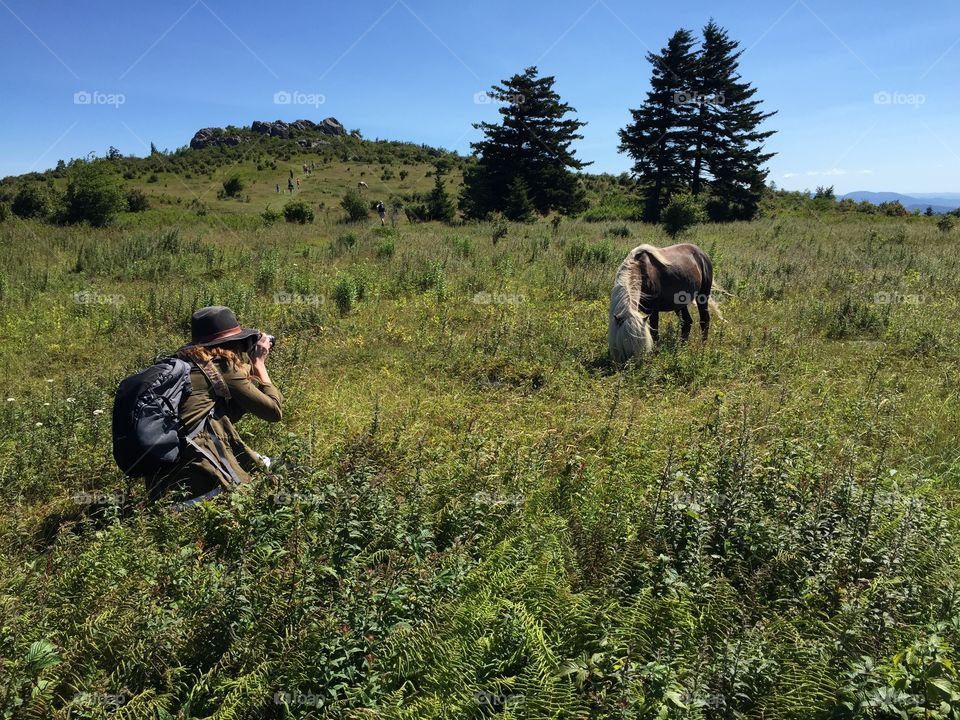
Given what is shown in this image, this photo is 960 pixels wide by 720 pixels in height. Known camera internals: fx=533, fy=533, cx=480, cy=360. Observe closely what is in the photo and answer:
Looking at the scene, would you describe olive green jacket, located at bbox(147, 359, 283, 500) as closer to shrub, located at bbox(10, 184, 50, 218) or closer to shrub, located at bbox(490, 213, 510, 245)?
shrub, located at bbox(490, 213, 510, 245)

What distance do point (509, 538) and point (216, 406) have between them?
97.7 inches

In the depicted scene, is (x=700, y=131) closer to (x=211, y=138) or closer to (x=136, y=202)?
(x=136, y=202)

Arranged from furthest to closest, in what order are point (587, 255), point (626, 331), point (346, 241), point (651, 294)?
point (346, 241) < point (587, 255) < point (651, 294) < point (626, 331)

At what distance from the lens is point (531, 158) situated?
32.6 meters

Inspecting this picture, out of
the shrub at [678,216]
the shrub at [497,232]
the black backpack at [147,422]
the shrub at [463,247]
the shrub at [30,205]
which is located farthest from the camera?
the shrub at [30,205]

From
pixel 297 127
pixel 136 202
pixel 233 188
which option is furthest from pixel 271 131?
pixel 136 202

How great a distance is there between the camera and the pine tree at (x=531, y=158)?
104ft

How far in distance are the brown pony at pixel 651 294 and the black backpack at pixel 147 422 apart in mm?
5113

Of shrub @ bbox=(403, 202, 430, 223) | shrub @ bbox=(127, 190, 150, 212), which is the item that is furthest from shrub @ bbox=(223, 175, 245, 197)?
shrub @ bbox=(403, 202, 430, 223)

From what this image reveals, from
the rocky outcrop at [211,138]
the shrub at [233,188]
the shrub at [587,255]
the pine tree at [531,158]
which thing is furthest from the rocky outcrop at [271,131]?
the shrub at [587,255]

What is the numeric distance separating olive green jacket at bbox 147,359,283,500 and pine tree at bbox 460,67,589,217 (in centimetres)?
2898

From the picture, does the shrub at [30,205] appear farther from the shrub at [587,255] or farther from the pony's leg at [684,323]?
the pony's leg at [684,323]

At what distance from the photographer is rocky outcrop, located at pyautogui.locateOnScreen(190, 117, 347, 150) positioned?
75.5 metres

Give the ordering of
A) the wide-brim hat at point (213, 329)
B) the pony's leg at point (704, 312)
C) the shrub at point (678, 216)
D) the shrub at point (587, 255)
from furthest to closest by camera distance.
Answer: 1. the shrub at point (678, 216)
2. the shrub at point (587, 255)
3. the pony's leg at point (704, 312)
4. the wide-brim hat at point (213, 329)
